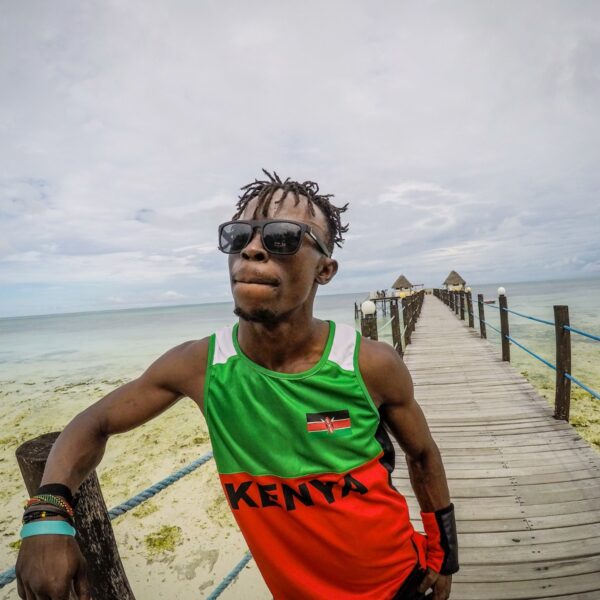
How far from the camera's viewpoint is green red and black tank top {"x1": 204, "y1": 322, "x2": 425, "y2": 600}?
112 cm

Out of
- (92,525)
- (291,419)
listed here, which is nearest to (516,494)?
(291,419)

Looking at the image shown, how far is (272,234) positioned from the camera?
1.13 metres

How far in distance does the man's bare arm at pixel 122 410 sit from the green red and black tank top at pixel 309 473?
0.09m

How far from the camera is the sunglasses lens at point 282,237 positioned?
1118 millimetres

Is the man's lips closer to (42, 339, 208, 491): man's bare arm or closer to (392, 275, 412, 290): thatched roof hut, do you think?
(42, 339, 208, 491): man's bare arm

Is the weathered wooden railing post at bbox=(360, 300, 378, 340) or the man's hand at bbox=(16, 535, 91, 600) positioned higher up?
Result: the weathered wooden railing post at bbox=(360, 300, 378, 340)

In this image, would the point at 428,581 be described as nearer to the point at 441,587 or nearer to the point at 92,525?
the point at 441,587

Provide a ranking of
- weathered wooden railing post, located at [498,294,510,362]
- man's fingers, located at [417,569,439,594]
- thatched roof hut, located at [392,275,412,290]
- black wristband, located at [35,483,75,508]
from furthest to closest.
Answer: thatched roof hut, located at [392,275,412,290] < weathered wooden railing post, located at [498,294,510,362] < man's fingers, located at [417,569,439,594] < black wristband, located at [35,483,75,508]

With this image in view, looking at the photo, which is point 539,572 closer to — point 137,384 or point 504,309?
point 137,384

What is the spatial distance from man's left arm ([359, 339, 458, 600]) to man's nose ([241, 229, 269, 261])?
0.50 metres

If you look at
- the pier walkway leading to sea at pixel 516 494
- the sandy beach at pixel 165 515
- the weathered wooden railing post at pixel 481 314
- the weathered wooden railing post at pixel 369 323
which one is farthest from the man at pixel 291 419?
the weathered wooden railing post at pixel 481 314

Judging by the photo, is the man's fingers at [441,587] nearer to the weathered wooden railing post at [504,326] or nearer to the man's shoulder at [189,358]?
the man's shoulder at [189,358]

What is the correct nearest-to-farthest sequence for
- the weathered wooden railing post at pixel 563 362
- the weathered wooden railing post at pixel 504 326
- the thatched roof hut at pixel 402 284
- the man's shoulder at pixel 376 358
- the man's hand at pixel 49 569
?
the man's hand at pixel 49 569 → the man's shoulder at pixel 376 358 → the weathered wooden railing post at pixel 563 362 → the weathered wooden railing post at pixel 504 326 → the thatched roof hut at pixel 402 284

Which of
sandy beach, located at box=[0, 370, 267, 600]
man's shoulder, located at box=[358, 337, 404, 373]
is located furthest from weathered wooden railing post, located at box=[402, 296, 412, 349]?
man's shoulder, located at box=[358, 337, 404, 373]
